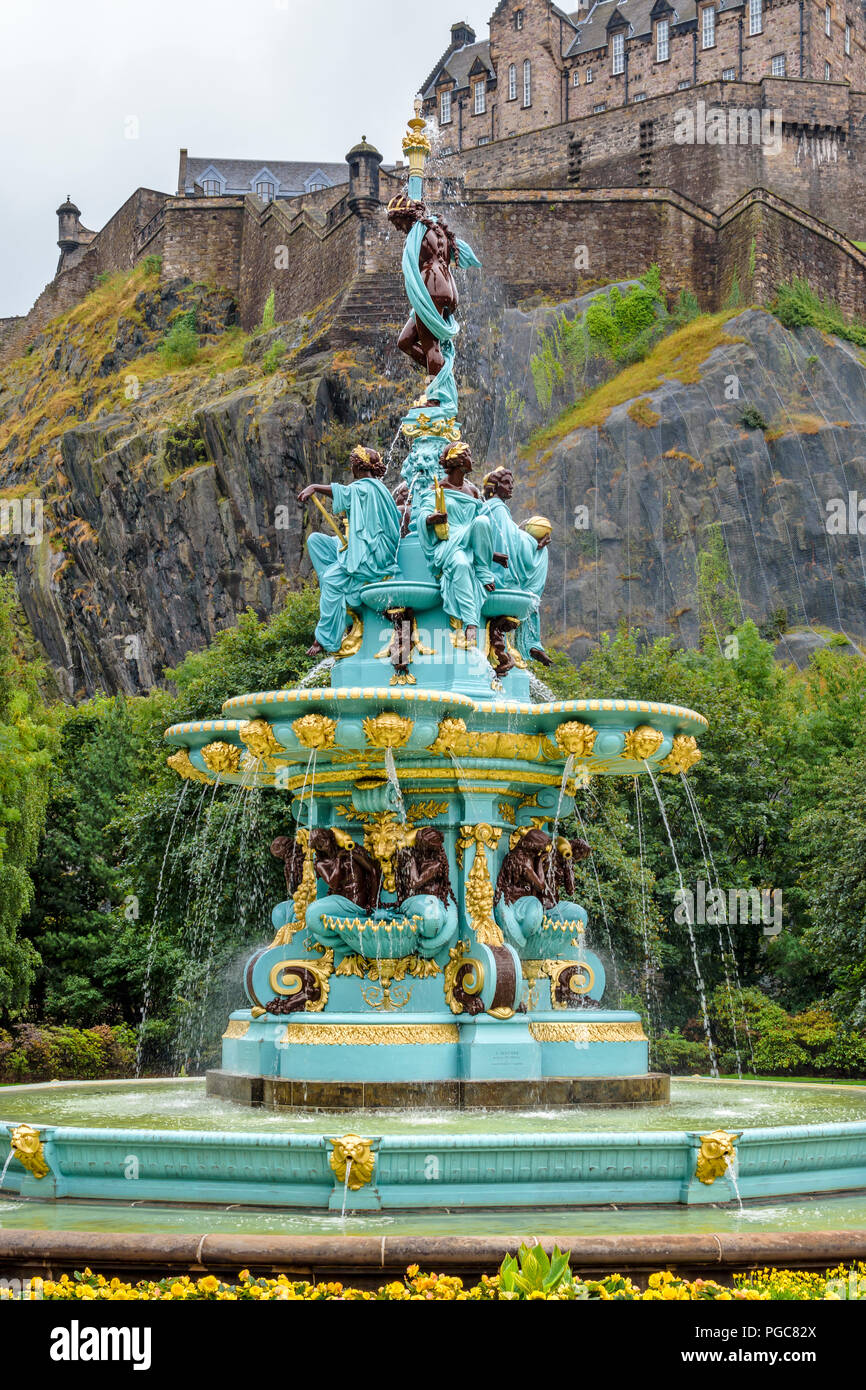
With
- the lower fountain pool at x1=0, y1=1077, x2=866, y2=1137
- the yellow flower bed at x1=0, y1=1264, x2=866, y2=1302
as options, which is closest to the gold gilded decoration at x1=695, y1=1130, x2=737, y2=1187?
the lower fountain pool at x1=0, y1=1077, x2=866, y2=1137

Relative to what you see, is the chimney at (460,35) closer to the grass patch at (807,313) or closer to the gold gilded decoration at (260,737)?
the grass patch at (807,313)

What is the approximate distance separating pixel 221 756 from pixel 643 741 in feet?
11.1

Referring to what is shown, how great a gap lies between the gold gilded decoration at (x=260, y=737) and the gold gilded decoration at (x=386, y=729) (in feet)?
2.89

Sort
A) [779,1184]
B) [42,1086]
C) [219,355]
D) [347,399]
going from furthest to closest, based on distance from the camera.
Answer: [219,355] < [347,399] < [42,1086] < [779,1184]

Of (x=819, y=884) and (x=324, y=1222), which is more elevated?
(x=819, y=884)

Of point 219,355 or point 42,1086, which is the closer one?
point 42,1086

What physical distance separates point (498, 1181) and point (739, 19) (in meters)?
87.9

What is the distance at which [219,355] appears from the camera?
76.0 m

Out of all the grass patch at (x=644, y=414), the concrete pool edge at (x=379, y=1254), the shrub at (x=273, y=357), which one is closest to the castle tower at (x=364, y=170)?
the shrub at (x=273, y=357)

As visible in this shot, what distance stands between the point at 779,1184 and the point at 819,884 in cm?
2127
